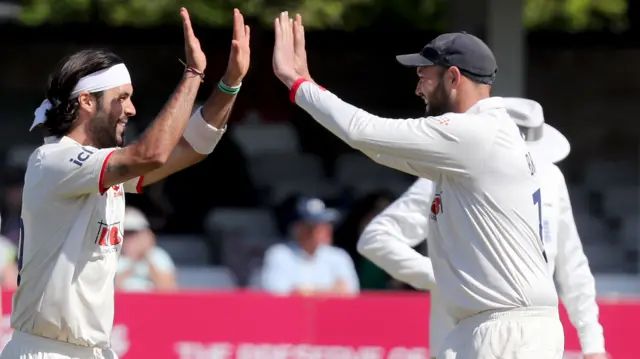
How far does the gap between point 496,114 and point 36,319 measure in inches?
73.6

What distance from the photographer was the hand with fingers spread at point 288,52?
480cm

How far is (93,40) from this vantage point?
13.1 metres

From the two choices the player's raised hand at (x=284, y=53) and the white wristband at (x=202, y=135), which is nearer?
the player's raised hand at (x=284, y=53)

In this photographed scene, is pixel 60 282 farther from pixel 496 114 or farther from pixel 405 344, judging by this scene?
pixel 405 344

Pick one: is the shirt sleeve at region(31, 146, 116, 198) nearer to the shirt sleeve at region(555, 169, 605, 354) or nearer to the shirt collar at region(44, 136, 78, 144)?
the shirt collar at region(44, 136, 78, 144)

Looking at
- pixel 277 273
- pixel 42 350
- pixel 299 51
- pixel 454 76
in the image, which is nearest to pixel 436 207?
pixel 454 76

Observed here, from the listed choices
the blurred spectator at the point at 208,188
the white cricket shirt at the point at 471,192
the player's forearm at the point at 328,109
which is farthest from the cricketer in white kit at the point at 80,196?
the blurred spectator at the point at 208,188

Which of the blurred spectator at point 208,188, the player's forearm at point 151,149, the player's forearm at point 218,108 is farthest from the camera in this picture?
the blurred spectator at point 208,188

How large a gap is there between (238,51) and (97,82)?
0.56 m

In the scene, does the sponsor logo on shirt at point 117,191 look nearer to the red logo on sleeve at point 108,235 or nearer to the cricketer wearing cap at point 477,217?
the red logo on sleeve at point 108,235

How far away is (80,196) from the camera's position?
14.5ft

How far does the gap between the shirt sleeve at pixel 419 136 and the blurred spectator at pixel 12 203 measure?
5607mm

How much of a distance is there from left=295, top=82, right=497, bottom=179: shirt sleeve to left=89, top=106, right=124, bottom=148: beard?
0.74 m

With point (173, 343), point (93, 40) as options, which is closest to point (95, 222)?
point (173, 343)
